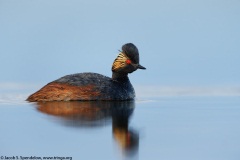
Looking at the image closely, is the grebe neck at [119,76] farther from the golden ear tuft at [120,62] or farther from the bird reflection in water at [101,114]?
the bird reflection in water at [101,114]

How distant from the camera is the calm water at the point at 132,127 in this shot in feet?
32.2

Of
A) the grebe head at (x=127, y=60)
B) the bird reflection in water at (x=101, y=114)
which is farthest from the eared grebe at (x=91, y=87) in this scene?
the bird reflection in water at (x=101, y=114)

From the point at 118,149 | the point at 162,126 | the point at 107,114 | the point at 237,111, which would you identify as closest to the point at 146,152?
the point at 118,149

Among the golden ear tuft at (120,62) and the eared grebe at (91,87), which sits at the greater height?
the golden ear tuft at (120,62)

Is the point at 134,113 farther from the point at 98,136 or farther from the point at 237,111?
the point at 98,136

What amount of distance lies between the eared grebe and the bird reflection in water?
0.61 feet

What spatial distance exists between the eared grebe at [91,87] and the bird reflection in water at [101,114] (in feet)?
0.61

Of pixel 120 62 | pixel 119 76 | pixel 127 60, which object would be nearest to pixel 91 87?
pixel 127 60

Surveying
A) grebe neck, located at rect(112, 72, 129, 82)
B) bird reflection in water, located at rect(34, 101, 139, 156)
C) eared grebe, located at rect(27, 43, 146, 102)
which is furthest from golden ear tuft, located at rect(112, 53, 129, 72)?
bird reflection in water, located at rect(34, 101, 139, 156)

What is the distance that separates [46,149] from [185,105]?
315 inches

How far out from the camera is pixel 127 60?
59.3 feet

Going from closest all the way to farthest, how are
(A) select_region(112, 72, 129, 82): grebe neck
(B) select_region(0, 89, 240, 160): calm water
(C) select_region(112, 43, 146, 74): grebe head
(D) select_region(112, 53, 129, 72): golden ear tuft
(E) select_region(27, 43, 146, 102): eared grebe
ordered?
(B) select_region(0, 89, 240, 160): calm water < (E) select_region(27, 43, 146, 102): eared grebe < (C) select_region(112, 43, 146, 74): grebe head < (D) select_region(112, 53, 129, 72): golden ear tuft < (A) select_region(112, 72, 129, 82): grebe neck

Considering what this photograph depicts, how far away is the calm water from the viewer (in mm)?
9828

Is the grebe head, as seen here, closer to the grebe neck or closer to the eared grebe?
the eared grebe
